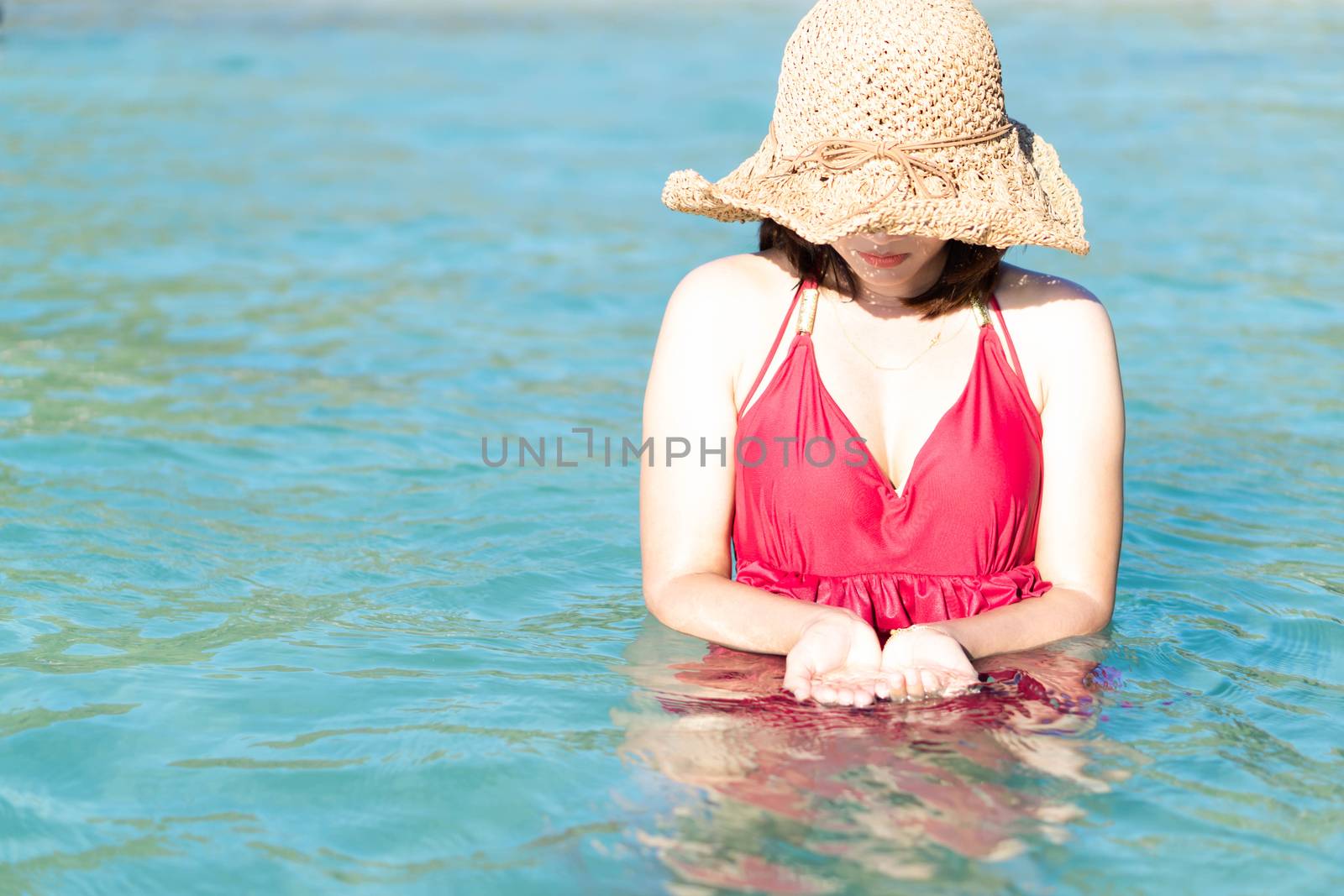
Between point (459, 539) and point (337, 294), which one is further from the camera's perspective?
point (337, 294)

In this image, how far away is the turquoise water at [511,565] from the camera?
2.91 metres

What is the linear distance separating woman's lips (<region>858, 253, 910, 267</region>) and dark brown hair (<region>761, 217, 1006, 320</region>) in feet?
0.53

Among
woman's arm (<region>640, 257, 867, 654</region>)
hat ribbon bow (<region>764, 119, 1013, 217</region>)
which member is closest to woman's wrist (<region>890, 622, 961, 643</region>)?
woman's arm (<region>640, 257, 867, 654</region>)

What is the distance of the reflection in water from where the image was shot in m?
2.75

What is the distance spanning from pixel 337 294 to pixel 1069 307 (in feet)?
17.7

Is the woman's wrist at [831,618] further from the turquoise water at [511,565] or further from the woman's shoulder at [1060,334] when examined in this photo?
the woman's shoulder at [1060,334]

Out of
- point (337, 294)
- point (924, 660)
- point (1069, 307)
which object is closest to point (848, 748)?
point (924, 660)

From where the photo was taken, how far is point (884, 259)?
3.30 metres

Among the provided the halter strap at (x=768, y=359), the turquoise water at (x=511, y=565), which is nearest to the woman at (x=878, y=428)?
the halter strap at (x=768, y=359)

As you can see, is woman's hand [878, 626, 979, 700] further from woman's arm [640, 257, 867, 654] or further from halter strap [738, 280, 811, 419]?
halter strap [738, 280, 811, 419]

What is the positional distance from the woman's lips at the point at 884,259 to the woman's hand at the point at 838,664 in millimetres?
783

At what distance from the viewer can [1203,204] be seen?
987 cm

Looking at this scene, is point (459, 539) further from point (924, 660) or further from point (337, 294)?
point (337, 294)

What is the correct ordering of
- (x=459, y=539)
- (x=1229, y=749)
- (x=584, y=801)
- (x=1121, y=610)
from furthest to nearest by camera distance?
1. (x=459, y=539)
2. (x=1121, y=610)
3. (x=1229, y=749)
4. (x=584, y=801)
